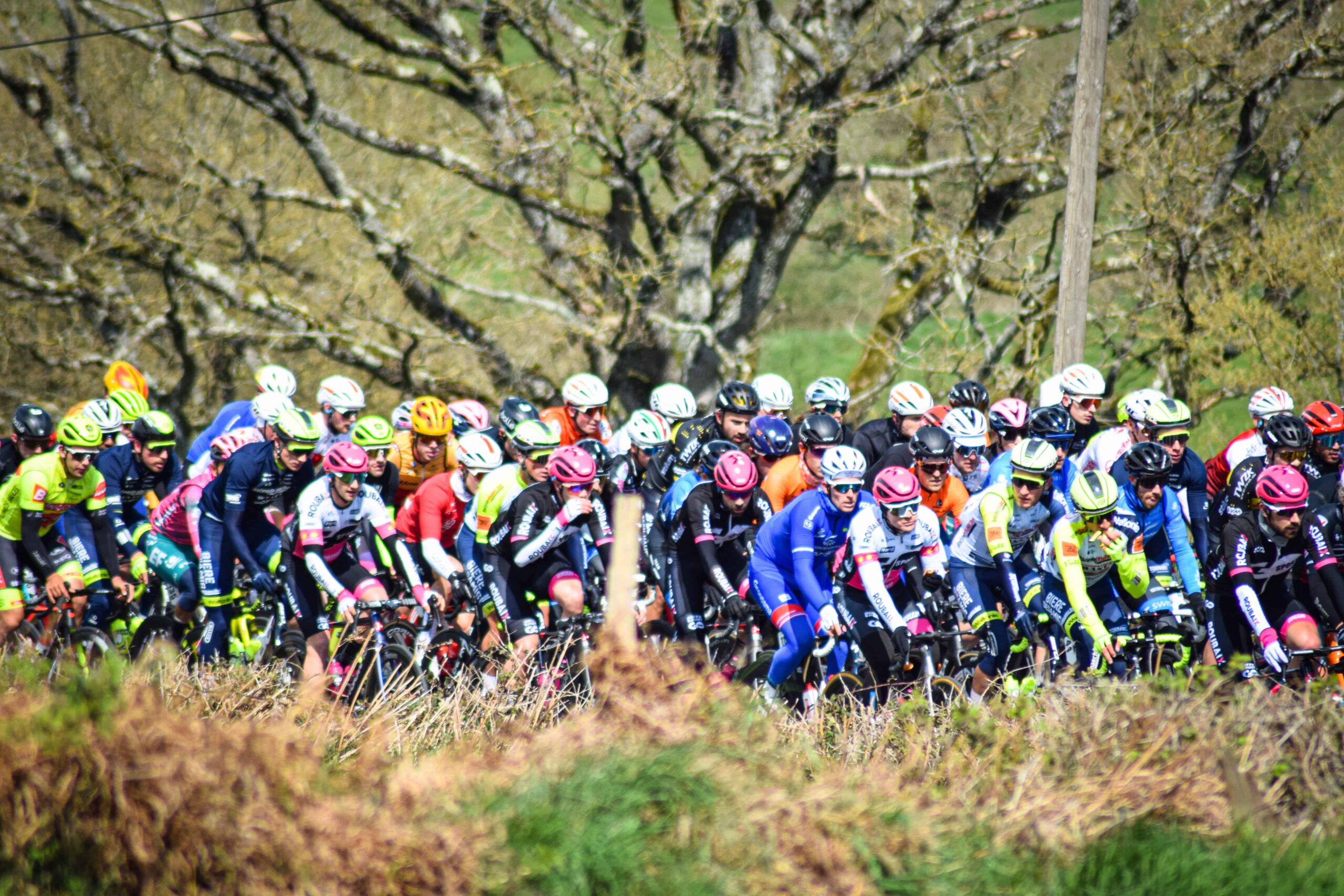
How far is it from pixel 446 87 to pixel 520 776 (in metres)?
15.5

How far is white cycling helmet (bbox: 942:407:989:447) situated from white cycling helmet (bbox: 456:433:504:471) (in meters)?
3.70

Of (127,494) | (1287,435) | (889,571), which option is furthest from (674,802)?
(127,494)

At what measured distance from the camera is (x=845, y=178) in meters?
19.1

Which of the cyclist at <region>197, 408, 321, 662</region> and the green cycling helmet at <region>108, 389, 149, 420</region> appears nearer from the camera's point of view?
the cyclist at <region>197, 408, 321, 662</region>

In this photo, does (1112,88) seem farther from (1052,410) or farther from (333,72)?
(333,72)

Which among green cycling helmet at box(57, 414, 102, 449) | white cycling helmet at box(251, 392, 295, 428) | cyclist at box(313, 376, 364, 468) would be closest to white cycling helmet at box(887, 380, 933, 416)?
cyclist at box(313, 376, 364, 468)

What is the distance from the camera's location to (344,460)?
9508 millimetres

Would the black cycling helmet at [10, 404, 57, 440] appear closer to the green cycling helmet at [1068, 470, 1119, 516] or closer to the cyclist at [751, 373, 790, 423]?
the cyclist at [751, 373, 790, 423]

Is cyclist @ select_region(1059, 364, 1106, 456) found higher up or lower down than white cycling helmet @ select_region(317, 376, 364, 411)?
lower down

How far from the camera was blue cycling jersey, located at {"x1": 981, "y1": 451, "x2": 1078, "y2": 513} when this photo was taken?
9422mm

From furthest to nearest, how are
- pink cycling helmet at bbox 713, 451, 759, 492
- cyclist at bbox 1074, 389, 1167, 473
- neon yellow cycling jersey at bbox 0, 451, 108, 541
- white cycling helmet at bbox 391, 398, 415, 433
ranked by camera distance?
white cycling helmet at bbox 391, 398, 415, 433 < neon yellow cycling jersey at bbox 0, 451, 108, 541 < cyclist at bbox 1074, 389, 1167, 473 < pink cycling helmet at bbox 713, 451, 759, 492

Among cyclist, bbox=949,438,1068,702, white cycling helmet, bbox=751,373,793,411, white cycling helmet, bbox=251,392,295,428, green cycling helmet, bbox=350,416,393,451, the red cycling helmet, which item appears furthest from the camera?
white cycling helmet, bbox=251,392,295,428

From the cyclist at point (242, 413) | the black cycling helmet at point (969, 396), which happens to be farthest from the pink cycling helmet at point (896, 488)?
the cyclist at point (242, 413)

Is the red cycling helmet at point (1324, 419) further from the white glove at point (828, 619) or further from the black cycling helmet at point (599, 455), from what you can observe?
the black cycling helmet at point (599, 455)
